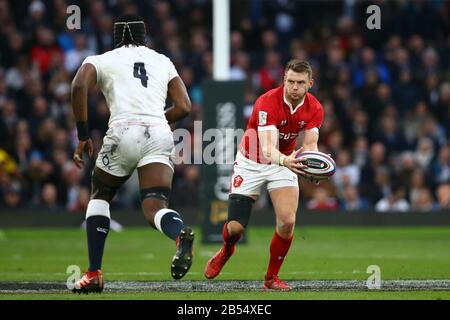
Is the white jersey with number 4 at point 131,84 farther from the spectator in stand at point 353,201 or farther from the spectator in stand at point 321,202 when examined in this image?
the spectator in stand at point 353,201

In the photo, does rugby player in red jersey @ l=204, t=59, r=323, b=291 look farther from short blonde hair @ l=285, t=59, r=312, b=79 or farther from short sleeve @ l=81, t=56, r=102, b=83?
short sleeve @ l=81, t=56, r=102, b=83

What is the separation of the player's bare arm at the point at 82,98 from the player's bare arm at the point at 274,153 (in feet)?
5.14

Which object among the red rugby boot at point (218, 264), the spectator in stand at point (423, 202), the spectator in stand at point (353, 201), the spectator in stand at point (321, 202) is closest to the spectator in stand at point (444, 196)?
the spectator in stand at point (423, 202)

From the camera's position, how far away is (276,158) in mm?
9594

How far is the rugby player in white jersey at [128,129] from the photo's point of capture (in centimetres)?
916

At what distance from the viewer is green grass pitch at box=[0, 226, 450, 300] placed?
929cm

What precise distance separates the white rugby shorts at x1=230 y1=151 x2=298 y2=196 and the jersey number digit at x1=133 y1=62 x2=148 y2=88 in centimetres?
150

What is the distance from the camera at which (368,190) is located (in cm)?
2080

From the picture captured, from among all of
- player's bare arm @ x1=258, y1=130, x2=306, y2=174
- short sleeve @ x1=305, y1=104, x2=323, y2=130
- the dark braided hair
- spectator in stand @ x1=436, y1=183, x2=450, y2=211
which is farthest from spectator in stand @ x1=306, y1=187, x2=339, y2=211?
the dark braided hair

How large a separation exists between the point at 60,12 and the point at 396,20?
7.28 m

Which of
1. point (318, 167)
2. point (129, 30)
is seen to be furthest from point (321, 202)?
point (129, 30)

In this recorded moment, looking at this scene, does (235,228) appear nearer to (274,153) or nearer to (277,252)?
(277,252)
